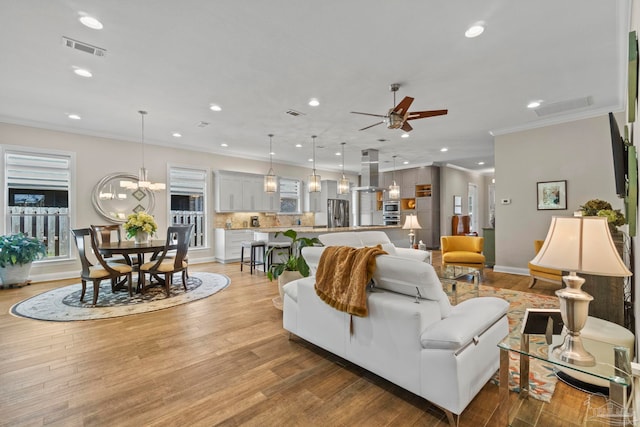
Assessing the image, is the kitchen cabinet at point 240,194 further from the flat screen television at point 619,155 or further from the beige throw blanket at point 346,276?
the flat screen television at point 619,155

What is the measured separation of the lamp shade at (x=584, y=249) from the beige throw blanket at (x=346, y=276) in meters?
0.98

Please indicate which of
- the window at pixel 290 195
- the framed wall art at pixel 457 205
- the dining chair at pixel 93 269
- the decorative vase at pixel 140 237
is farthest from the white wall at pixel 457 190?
the dining chair at pixel 93 269

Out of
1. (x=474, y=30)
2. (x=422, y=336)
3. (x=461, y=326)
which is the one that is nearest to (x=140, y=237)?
(x=422, y=336)

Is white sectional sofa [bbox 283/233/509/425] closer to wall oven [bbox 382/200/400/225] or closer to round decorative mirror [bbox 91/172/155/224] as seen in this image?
round decorative mirror [bbox 91/172/155/224]

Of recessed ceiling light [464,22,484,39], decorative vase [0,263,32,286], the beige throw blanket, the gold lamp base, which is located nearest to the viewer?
the gold lamp base

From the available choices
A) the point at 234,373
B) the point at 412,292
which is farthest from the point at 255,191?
the point at 412,292

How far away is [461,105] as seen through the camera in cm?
438

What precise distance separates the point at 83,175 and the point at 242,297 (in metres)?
4.20

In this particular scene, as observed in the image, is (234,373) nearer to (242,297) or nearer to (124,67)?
(242,297)

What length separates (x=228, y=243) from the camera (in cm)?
722

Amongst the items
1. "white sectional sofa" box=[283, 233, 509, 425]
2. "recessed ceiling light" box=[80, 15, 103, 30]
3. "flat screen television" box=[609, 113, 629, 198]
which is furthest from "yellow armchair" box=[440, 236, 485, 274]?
"recessed ceiling light" box=[80, 15, 103, 30]

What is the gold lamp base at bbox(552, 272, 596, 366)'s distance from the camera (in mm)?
1333

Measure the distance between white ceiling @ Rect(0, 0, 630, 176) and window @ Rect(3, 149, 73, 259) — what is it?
68 cm

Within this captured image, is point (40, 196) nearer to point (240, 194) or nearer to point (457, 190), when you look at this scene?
point (240, 194)
